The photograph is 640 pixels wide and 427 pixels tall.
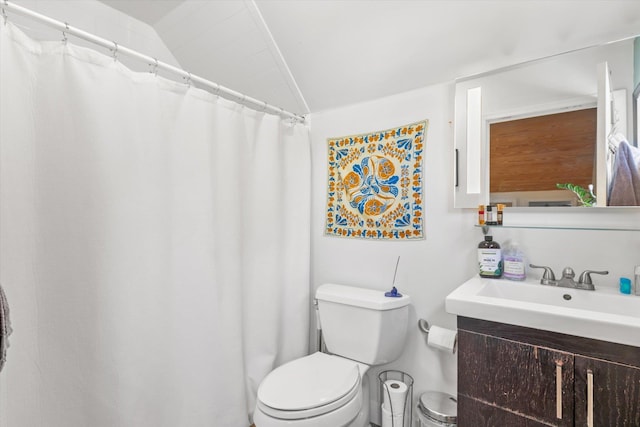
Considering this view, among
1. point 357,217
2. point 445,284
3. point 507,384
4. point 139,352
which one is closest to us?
point 507,384

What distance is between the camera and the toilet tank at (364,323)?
1498mm

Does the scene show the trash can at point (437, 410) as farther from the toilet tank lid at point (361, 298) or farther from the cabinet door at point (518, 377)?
the toilet tank lid at point (361, 298)

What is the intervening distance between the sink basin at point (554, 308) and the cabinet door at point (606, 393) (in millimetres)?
85

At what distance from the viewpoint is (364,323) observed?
153cm

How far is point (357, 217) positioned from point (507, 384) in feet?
3.49

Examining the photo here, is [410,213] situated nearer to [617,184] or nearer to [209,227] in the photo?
[617,184]

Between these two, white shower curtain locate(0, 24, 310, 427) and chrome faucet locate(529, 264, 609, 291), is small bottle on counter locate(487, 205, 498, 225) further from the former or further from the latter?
white shower curtain locate(0, 24, 310, 427)

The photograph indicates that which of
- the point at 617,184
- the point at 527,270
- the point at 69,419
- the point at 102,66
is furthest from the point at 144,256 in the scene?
the point at 617,184

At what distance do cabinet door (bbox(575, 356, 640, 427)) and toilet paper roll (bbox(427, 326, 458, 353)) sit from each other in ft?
1.61

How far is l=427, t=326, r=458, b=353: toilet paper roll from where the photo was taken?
1.37m

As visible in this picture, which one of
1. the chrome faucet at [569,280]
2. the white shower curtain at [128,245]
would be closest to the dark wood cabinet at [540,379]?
the chrome faucet at [569,280]

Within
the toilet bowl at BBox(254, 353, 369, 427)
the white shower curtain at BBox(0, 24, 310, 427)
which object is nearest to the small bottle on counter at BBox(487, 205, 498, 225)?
the toilet bowl at BBox(254, 353, 369, 427)

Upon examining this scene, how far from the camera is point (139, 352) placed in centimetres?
125

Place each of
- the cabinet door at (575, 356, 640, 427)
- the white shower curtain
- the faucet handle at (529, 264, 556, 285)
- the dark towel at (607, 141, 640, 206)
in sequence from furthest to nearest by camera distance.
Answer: the faucet handle at (529, 264, 556, 285) < the dark towel at (607, 141, 640, 206) < the white shower curtain < the cabinet door at (575, 356, 640, 427)
